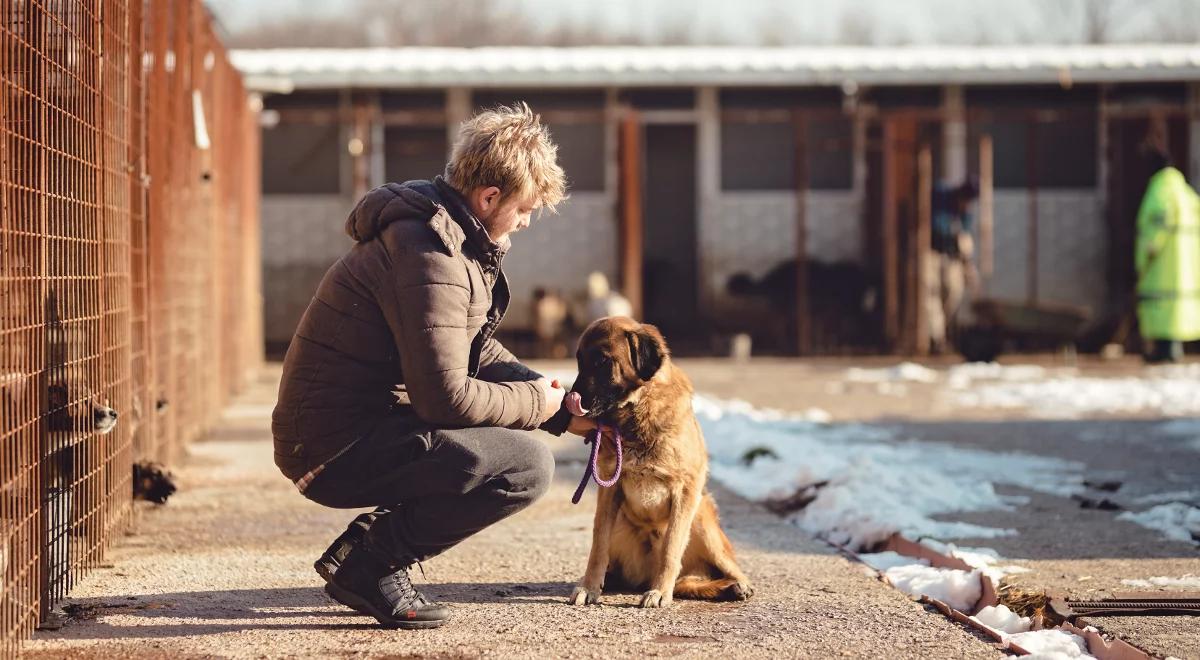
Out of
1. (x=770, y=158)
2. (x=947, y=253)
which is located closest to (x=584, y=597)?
(x=947, y=253)

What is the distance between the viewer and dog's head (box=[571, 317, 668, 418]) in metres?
5.11

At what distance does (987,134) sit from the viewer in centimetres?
2086

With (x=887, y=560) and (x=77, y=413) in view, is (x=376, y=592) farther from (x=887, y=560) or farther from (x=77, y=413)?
(x=887, y=560)

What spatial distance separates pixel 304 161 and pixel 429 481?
16.7 metres

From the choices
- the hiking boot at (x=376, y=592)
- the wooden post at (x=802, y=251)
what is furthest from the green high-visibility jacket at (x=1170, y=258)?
the hiking boot at (x=376, y=592)

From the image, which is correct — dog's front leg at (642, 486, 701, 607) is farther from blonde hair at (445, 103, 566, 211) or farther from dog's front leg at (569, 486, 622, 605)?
blonde hair at (445, 103, 566, 211)

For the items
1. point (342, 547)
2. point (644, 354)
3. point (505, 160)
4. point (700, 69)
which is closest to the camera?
point (505, 160)

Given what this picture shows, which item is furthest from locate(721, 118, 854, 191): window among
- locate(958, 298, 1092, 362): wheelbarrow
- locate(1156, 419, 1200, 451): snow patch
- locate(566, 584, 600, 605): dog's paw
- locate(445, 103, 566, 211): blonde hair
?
locate(445, 103, 566, 211): blonde hair

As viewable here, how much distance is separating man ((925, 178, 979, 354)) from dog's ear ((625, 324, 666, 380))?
14.0m

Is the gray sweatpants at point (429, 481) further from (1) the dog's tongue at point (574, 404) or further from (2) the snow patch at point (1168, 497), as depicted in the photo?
(2) the snow patch at point (1168, 497)

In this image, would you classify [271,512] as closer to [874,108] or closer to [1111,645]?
[1111,645]

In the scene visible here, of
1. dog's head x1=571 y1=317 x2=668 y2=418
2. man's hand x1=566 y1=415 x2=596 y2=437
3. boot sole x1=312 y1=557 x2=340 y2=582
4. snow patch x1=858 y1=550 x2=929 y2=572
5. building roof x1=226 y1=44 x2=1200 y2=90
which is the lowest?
snow patch x1=858 y1=550 x2=929 y2=572

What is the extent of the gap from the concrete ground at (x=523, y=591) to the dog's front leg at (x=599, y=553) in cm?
9

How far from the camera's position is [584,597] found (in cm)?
511
